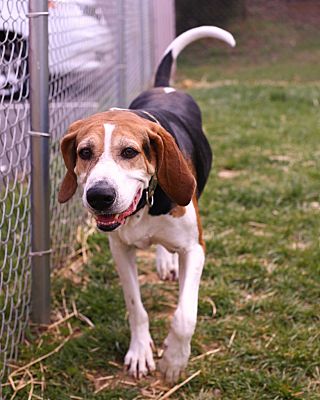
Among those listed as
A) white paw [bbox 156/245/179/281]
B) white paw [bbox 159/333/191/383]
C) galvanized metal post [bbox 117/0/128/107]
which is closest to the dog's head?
white paw [bbox 159/333/191/383]

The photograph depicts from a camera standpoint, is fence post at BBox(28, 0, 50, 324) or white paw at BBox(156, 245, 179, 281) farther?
white paw at BBox(156, 245, 179, 281)

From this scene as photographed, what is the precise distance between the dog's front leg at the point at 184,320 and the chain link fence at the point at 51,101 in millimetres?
651

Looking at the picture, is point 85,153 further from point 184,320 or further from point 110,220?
point 184,320

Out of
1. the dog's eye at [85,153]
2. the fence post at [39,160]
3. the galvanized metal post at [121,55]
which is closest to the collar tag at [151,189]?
the dog's eye at [85,153]

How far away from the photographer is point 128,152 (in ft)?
7.75

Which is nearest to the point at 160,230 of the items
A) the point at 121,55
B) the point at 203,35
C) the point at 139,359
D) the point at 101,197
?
the point at 139,359

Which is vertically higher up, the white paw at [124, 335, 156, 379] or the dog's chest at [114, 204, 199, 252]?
the dog's chest at [114, 204, 199, 252]

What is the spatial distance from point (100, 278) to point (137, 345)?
0.86m

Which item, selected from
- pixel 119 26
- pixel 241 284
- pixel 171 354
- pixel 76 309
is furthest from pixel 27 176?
pixel 119 26

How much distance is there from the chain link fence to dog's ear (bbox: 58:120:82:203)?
0.24 m

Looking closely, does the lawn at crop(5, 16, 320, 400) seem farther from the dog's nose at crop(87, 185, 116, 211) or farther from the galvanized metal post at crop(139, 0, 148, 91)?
the galvanized metal post at crop(139, 0, 148, 91)

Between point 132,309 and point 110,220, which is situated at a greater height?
point 110,220

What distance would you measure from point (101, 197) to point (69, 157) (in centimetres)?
45

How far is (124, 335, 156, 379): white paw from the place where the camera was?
296cm
